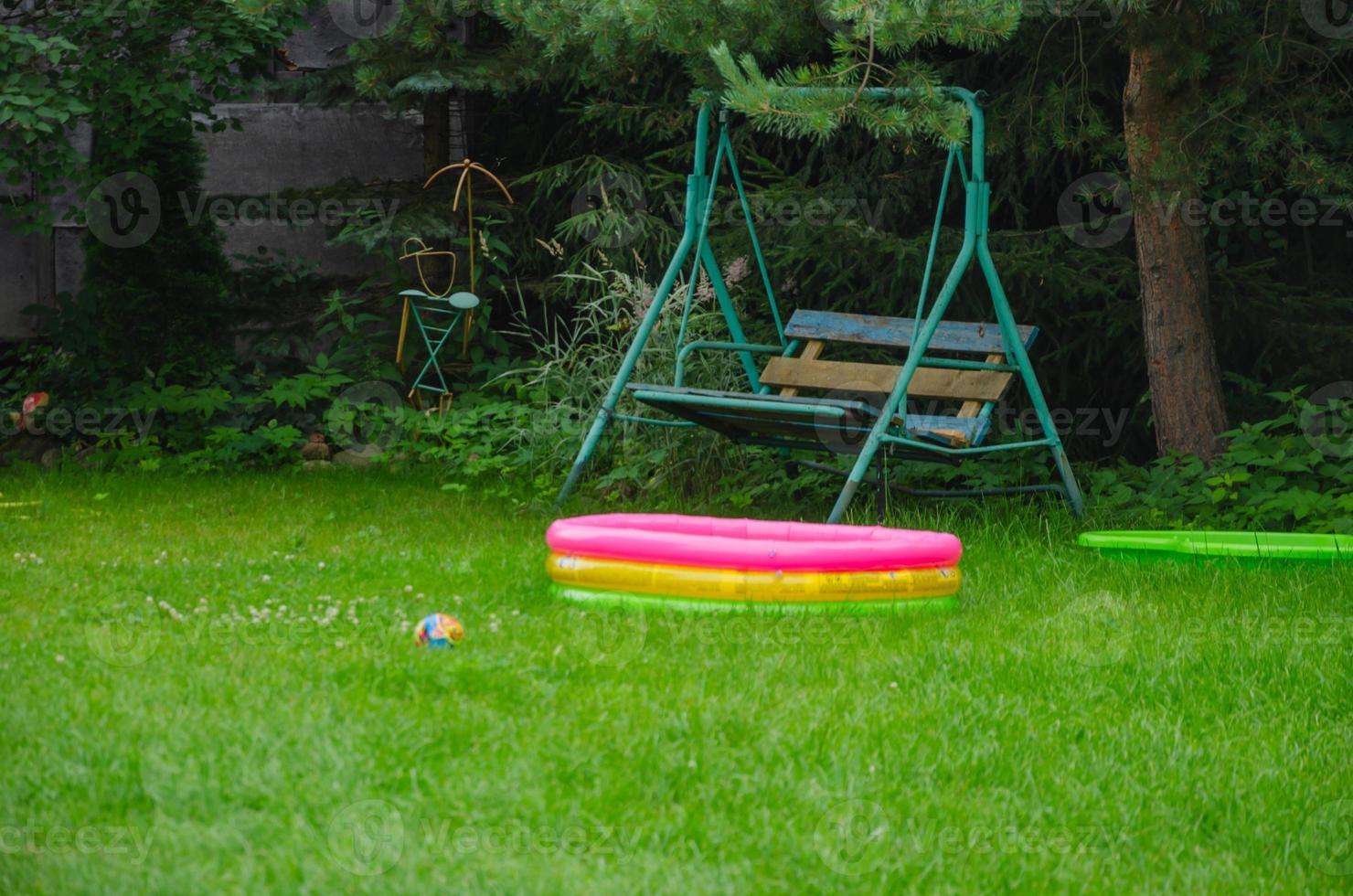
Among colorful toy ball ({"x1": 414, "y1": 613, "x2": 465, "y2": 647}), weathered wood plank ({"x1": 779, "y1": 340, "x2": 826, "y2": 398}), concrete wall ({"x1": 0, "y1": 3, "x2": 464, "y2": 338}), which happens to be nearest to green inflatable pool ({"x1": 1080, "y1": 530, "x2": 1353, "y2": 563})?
weathered wood plank ({"x1": 779, "y1": 340, "x2": 826, "y2": 398})

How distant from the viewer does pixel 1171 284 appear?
523cm

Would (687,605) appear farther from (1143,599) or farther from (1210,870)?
(1210,870)

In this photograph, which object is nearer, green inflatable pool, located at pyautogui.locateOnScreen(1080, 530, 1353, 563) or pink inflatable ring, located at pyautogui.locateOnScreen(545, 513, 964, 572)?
pink inflatable ring, located at pyautogui.locateOnScreen(545, 513, 964, 572)

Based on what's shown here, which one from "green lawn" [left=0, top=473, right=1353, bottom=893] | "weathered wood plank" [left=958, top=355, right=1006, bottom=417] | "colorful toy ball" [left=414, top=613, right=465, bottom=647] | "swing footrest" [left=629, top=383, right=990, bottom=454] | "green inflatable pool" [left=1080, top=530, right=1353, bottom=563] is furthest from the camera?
"weathered wood plank" [left=958, top=355, right=1006, bottom=417]

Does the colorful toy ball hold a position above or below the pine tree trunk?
A: below

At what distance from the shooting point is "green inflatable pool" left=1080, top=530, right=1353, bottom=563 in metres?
4.26

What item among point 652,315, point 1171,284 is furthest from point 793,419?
point 1171,284

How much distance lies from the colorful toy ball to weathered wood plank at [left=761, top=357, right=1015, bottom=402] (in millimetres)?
2542

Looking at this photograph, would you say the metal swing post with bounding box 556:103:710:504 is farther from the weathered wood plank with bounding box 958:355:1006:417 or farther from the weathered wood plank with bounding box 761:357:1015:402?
the weathered wood plank with bounding box 958:355:1006:417

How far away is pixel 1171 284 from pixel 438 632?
344cm

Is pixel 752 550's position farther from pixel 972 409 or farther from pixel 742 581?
pixel 972 409

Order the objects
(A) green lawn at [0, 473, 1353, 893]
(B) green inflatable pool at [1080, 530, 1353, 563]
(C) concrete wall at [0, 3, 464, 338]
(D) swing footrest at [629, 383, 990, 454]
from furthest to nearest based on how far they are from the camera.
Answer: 1. (C) concrete wall at [0, 3, 464, 338]
2. (D) swing footrest at [629, 383, 990, 454]
3. (B) green inflatable pool at [1080, 530, 1353, 563]
4. (A) green lawn at [0, 473, 1353, 893]

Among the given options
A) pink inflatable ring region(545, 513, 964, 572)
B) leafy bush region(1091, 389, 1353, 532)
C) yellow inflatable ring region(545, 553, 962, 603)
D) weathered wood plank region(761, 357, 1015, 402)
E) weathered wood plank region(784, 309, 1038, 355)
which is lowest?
leafy bush region(1091, 389, 1353, 532)

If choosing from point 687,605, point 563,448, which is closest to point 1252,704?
point 687,605
